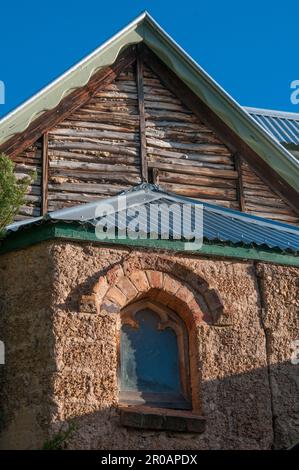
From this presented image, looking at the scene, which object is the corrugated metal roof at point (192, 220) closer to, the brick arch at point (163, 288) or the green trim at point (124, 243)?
the green trim at point (124, 243)

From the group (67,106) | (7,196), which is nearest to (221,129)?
(67,106)

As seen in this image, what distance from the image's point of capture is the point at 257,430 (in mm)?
12586

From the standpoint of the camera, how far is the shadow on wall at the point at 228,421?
11984 millimetres

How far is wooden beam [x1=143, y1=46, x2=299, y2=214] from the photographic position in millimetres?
15812

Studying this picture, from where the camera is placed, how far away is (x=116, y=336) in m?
12.6

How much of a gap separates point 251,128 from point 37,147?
2544 millimetres

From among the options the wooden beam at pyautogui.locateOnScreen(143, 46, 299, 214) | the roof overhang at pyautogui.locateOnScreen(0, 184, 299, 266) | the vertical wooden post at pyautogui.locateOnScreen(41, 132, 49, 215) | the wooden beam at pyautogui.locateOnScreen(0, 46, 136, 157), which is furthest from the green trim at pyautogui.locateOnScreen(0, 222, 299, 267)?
the wooden beam at pyautogui.locateOnScreen(143, 46, 299, 214)

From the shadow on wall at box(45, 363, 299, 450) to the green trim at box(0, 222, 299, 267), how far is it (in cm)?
116

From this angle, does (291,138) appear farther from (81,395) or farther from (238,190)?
(81,395)

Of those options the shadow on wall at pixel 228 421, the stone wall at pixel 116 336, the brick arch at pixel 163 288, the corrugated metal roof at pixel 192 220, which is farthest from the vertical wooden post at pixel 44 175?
the shadow on wall at pixel 228 421

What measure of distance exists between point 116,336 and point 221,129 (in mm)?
4195

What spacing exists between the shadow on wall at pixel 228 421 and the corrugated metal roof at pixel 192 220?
1467 millimetres

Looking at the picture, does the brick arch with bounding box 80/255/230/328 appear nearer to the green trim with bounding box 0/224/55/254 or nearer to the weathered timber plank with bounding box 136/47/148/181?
the green trim with bounding box 0/224/55/254

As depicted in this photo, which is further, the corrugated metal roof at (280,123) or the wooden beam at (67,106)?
the corrugated metal roof at (280,123)
